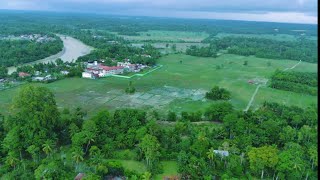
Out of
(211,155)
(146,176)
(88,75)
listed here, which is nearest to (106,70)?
(88,75)

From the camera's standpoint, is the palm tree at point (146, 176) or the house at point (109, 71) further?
the house at point (109, 71)

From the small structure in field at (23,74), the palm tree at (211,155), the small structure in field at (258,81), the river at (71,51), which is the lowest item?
the river at (71,51)

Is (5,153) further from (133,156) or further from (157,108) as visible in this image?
(157,108)

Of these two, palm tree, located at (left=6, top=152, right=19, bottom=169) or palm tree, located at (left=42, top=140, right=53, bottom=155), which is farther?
palm tree, located at (left=42, top=140, right=53, bottom=155)

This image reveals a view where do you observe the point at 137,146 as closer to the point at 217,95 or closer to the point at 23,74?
the point at 217,95

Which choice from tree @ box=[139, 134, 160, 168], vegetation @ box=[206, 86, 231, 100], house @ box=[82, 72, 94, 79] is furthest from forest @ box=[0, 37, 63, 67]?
tree @ box=[139, 134, 160, 168]

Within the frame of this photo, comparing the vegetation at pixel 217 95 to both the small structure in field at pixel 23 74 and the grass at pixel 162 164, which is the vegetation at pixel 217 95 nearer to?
the grass at pixel 162 164

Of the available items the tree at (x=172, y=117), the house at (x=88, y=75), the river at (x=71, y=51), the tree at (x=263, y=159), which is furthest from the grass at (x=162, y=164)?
the river at (x=71, y=51)

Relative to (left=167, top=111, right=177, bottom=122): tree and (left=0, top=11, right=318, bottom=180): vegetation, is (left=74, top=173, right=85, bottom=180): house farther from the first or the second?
(left=167, top=111, right=177, bottom=122): tree
